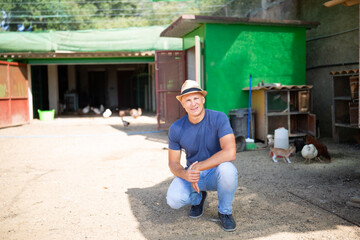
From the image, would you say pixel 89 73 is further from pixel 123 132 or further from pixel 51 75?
pixel 123 132

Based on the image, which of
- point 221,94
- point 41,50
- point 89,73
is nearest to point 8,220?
point 221,94

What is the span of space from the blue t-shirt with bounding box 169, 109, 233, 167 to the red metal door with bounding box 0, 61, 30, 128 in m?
10.6

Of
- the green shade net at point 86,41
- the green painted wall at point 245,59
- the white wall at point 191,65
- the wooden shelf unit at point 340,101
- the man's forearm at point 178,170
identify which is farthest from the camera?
the green shade net at point 86,41

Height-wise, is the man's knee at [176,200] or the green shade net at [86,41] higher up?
the green shade net at [86,41]

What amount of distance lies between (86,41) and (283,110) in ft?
28.9

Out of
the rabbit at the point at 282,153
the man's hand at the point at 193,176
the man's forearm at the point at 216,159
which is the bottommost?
the rabbit at the point at 282,153

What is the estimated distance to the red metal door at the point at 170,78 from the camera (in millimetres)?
10180

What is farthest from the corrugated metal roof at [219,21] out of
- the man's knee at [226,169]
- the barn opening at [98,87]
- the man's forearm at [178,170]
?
the barn opening at [98,87]

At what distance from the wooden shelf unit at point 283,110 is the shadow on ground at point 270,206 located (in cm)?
227

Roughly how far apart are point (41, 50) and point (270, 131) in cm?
970

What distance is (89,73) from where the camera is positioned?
76.7 feet

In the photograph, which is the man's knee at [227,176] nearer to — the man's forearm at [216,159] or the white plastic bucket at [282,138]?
the man's forearm at [216,159]

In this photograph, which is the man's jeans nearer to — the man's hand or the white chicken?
the man's hand

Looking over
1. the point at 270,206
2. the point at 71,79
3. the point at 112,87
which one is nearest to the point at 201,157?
the point at 270,206
